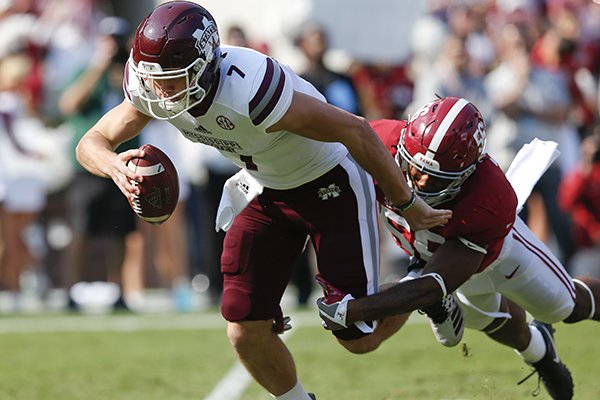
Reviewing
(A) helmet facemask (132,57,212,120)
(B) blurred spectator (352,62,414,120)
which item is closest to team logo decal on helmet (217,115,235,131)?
(A) helmet facemask (132,57,212,120)

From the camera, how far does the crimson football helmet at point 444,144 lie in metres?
4.93

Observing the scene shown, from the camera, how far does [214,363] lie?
7398 millimetres

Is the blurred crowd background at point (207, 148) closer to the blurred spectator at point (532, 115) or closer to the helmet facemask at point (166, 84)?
the blurred spectator at point (532, 115)

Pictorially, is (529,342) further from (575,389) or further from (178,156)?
(178,156)

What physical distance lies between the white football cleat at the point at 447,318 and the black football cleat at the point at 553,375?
2.13ft

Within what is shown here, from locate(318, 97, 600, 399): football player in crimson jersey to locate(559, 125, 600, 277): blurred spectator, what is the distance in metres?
4.06

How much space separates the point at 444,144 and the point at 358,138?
17.7 inches

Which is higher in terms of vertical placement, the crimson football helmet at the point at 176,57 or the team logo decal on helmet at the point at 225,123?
the crimson football helmet at the point at 176,57

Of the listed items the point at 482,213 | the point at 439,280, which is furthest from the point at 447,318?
the point at 482,213

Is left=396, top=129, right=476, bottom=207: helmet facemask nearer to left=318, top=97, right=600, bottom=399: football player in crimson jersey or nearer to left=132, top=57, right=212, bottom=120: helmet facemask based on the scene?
left=318, top=97, right=600, bottom=399: football player in crimson jersey

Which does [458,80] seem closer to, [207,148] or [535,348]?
[207,148]

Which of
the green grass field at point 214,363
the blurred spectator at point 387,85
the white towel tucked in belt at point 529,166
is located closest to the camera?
the white towel tucked in belt at point 529,166

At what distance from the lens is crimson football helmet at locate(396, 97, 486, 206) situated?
4.93 metres

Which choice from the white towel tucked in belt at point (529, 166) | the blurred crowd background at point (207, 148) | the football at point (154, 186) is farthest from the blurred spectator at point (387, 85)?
the football at point (154, 186)
